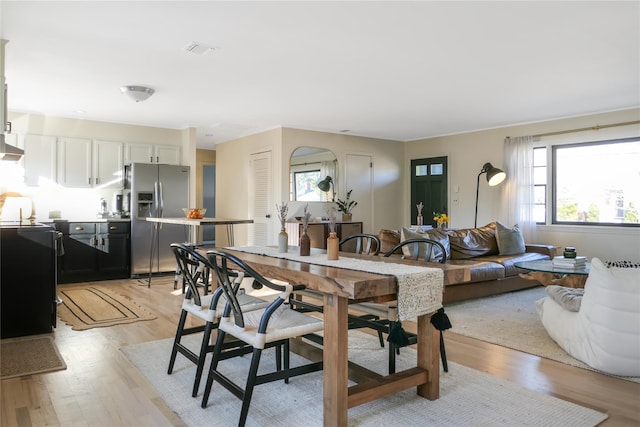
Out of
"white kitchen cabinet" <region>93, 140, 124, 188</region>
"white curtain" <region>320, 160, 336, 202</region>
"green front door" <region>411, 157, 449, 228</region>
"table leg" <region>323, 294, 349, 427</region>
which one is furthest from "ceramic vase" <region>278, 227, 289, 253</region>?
"green front door" <region>411, 157, 449, 228</region>

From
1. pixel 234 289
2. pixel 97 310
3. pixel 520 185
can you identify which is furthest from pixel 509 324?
pixel 97 310

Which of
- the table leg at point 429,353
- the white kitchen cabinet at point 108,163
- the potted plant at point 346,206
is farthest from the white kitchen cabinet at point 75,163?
the table leg at point 429,353

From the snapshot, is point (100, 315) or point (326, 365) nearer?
point (326, 365)

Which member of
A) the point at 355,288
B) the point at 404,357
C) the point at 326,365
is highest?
the point at 355,288

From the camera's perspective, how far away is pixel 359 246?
3381 millimetres

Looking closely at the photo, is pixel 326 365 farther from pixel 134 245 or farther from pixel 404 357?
pixel 134 245

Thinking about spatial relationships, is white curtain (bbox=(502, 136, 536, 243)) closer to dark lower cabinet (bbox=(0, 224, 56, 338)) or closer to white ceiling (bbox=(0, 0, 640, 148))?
white ceiling (bbox=(0, 0, 640, 148))

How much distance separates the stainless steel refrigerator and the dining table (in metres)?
4.40

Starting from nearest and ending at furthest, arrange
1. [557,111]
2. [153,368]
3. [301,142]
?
1. [153,368]
2. [557,111]
3. [301,142]

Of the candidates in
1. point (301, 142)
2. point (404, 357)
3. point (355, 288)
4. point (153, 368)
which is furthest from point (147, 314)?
point (301, 142)

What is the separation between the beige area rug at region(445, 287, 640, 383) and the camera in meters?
3.21

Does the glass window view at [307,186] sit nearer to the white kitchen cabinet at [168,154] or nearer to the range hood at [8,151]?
the white kitchen cabinet at [168,154]

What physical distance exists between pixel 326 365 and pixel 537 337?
2279 millimetres

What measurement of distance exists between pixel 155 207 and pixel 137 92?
216 cm
